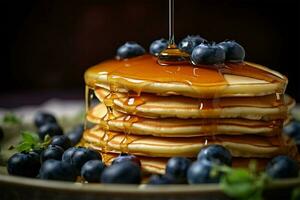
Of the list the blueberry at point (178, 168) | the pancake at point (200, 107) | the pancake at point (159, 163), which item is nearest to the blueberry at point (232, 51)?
the pancake at point (200, 107)

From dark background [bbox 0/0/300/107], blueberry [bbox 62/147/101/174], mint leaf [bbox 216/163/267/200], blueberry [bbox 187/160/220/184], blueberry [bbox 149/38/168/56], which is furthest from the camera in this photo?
dark background [bbox 0/0/300/107]

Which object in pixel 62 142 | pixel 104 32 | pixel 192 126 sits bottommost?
pixel 104 32

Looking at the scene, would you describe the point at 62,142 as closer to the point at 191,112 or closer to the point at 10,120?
the point at 191,112

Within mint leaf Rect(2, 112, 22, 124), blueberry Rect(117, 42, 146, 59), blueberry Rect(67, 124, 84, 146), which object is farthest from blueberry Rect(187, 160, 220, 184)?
mint leaf Rect(2, 112, 22, 124)

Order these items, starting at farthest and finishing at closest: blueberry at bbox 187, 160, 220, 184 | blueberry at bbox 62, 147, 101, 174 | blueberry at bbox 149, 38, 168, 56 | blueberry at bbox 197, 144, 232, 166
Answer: blueberry at bbox 149, 38, 168, 56 → blueberry at bbox 62, 147, 101, 174 → blueberry at bbox 197, 144, 232, 166 → blueberry at bbox 187, 160, 220, 184

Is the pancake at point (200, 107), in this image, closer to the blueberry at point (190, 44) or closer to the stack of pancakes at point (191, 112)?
the stack of pancakes at point (191, 112)

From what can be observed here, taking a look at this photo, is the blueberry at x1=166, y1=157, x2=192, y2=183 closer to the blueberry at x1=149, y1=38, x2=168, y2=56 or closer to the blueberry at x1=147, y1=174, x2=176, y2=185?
the blueberry at x1=147, y1=174, x2=176, y2=185

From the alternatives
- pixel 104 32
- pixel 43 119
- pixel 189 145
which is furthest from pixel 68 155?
pixel 104 32
